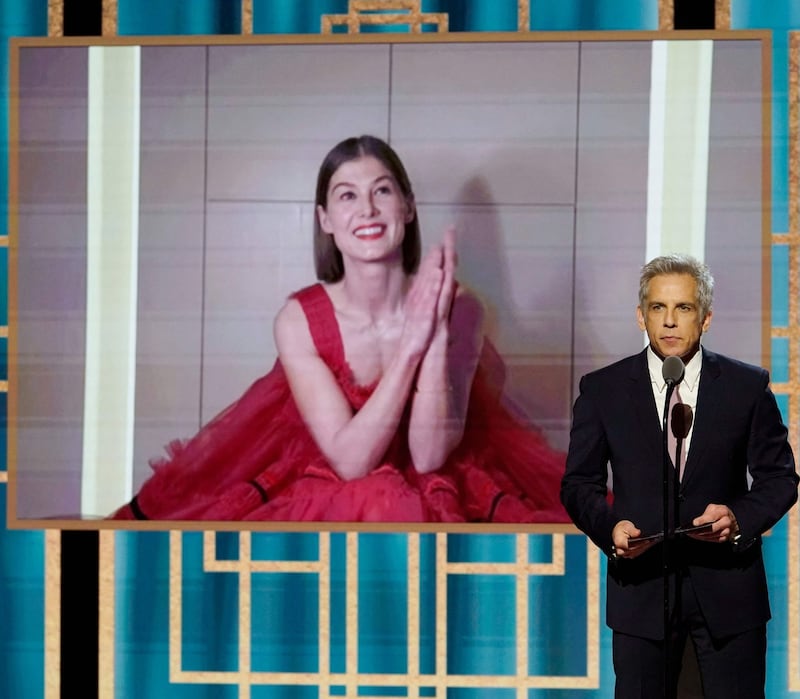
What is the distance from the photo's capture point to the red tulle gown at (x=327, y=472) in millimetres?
3135

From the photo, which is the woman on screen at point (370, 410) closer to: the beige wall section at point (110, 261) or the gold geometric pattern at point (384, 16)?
the beige wall section at point (110, 261)

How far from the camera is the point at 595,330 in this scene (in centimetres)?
314

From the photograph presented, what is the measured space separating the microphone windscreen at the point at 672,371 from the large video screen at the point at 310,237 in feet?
4.00

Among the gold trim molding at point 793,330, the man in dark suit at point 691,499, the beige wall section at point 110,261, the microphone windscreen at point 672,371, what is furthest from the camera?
the beige wall section at point 110,261

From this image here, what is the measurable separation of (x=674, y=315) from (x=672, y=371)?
213 millimetres

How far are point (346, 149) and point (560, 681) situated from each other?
5.09 ft

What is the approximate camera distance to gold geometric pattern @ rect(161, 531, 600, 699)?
3189 mm

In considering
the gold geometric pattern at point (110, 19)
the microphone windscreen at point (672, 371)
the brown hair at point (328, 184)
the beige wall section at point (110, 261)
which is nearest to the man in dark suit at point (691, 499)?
the microphone windscreen at point (672, 371)

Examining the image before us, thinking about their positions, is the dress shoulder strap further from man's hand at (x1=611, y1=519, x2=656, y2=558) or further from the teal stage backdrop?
man's hand at (x1=611, y1=519, x2=656, y2=558)

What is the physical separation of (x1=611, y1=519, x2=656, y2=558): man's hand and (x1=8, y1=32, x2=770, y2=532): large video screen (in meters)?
1.12

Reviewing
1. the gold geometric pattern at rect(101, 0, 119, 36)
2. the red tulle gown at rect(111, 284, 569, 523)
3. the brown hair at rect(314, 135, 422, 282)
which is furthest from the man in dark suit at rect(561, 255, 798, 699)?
the gold geometric pattern at rect(101, 0, 119, 36)

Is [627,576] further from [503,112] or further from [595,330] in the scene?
[503,112]

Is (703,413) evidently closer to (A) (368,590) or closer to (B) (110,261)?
(A) (368,590)

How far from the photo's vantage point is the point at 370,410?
10.3ft
